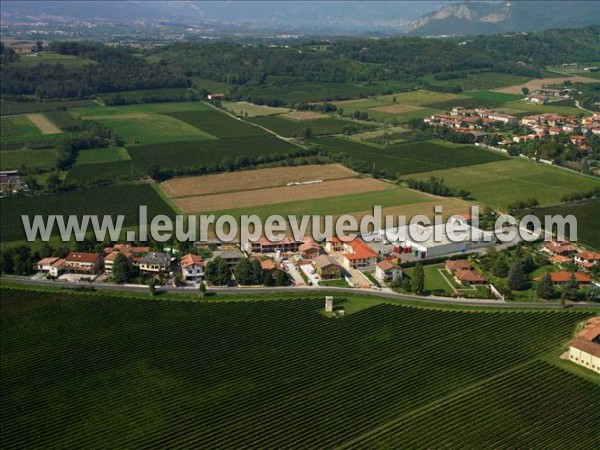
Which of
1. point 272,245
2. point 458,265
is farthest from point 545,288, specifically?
point 272,245

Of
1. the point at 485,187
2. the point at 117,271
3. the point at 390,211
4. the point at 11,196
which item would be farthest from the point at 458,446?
the point at 11,196

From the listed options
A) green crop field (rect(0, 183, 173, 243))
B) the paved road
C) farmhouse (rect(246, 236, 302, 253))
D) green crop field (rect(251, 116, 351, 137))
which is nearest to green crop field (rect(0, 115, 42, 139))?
green crop field (rect(0, 183, 173, 243))

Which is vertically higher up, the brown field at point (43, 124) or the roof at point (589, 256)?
the brown field at point (43, 124)

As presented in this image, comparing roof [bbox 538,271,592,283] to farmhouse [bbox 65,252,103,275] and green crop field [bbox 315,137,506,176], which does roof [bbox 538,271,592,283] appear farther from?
farmhouse [bbox 65,252,103,275]

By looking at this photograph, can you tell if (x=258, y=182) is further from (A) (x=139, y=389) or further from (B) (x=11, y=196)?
(A) (x=139, y=389)

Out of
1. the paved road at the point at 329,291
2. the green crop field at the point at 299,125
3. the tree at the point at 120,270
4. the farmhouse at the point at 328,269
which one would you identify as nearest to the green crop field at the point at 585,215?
the paved road at the point at 329,291

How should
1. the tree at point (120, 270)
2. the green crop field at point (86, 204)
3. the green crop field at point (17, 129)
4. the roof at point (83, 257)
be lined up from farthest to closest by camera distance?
the green crop field at point (17, 129), the green crop field at point (86, 204), the roof at point (83, 257), the tree at point (120, 270)

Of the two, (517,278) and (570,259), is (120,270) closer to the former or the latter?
(517,278)

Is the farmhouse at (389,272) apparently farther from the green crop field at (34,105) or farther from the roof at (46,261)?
the green crop field at (34,105)
